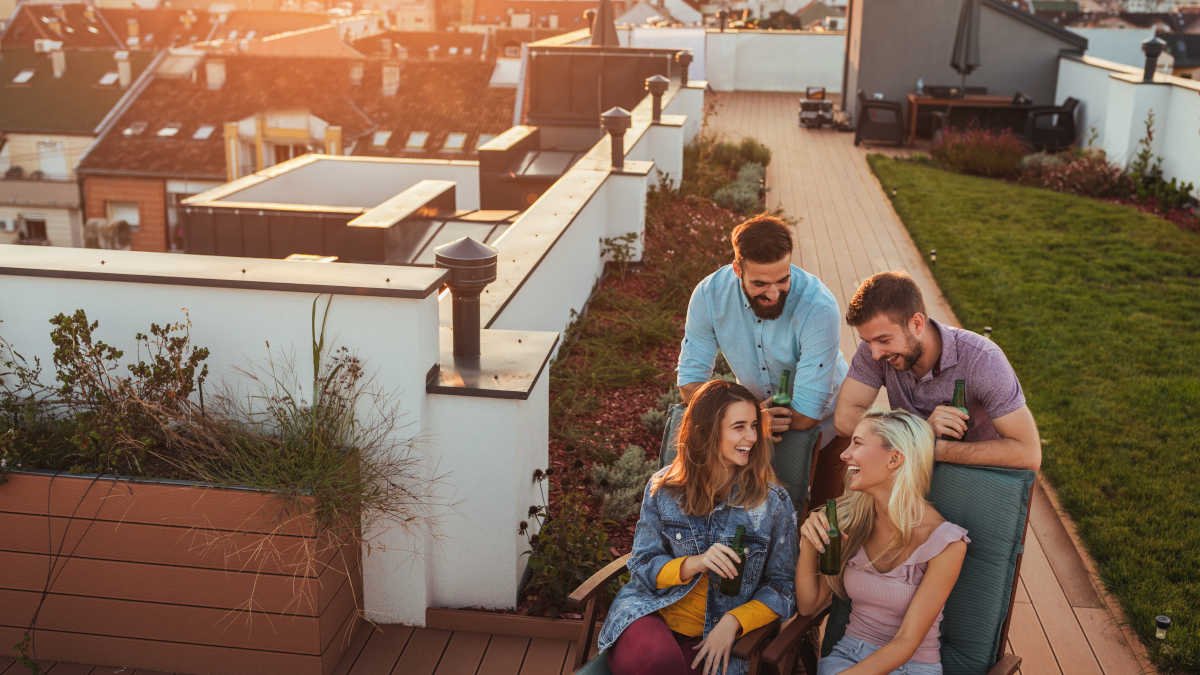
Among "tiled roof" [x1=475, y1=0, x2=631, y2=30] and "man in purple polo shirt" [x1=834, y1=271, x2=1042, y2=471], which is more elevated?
"tiled roof" [x1=475, y1=0, x2=631, y2=30]

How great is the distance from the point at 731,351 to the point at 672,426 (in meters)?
0.36

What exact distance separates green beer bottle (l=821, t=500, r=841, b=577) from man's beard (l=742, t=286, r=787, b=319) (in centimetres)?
79

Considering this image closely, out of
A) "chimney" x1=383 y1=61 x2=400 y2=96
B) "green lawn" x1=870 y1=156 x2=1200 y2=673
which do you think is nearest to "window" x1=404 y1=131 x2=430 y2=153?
"chimney" x1=383 y1=61 x2=400 y2=96

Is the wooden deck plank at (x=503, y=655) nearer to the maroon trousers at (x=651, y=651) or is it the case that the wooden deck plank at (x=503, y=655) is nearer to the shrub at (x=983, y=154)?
the maroon trousers at (x=651, y=651)

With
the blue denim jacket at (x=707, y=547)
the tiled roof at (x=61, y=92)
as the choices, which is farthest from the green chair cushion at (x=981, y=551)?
the tiled roof at (x=61, y=92)

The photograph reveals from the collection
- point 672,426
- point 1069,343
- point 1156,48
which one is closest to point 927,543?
point 672,426

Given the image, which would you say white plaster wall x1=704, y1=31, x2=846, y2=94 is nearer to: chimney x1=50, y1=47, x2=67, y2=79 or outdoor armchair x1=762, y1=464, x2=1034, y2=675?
outdoor armchair x1=762, y1=464, x2=1034, y2=675

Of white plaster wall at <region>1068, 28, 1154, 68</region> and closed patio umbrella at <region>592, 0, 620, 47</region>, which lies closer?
closed patio umbrella at <region>592, 0, 620, 47</region>

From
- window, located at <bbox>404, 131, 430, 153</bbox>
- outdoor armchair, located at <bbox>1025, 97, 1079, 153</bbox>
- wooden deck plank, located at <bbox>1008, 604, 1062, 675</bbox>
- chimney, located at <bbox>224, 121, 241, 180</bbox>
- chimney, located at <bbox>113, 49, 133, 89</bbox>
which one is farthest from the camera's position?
chimney, located at <bbox>113, 49, 133, 89</bbox>

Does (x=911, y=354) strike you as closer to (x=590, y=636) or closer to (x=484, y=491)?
(x=590, y=636)

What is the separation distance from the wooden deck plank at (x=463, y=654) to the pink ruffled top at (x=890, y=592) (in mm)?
1241

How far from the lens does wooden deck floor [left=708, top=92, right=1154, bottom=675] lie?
390 cm

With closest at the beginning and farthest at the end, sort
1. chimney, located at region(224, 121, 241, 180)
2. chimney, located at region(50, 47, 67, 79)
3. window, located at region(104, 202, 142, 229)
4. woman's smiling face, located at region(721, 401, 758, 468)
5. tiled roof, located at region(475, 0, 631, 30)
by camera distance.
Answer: woman's smiling face, located at region(721, 401, 758, 468) < chimney, located at region(224, 121, 241, 180) < window, located at region(104, 202, 142, 229) < chimney, located at region(50, 47, 67, 79) < tiled roof, located at region(475, 0, 631, 30)

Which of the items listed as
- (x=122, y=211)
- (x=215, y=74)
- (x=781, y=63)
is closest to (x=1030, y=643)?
(x=781, y=63)
